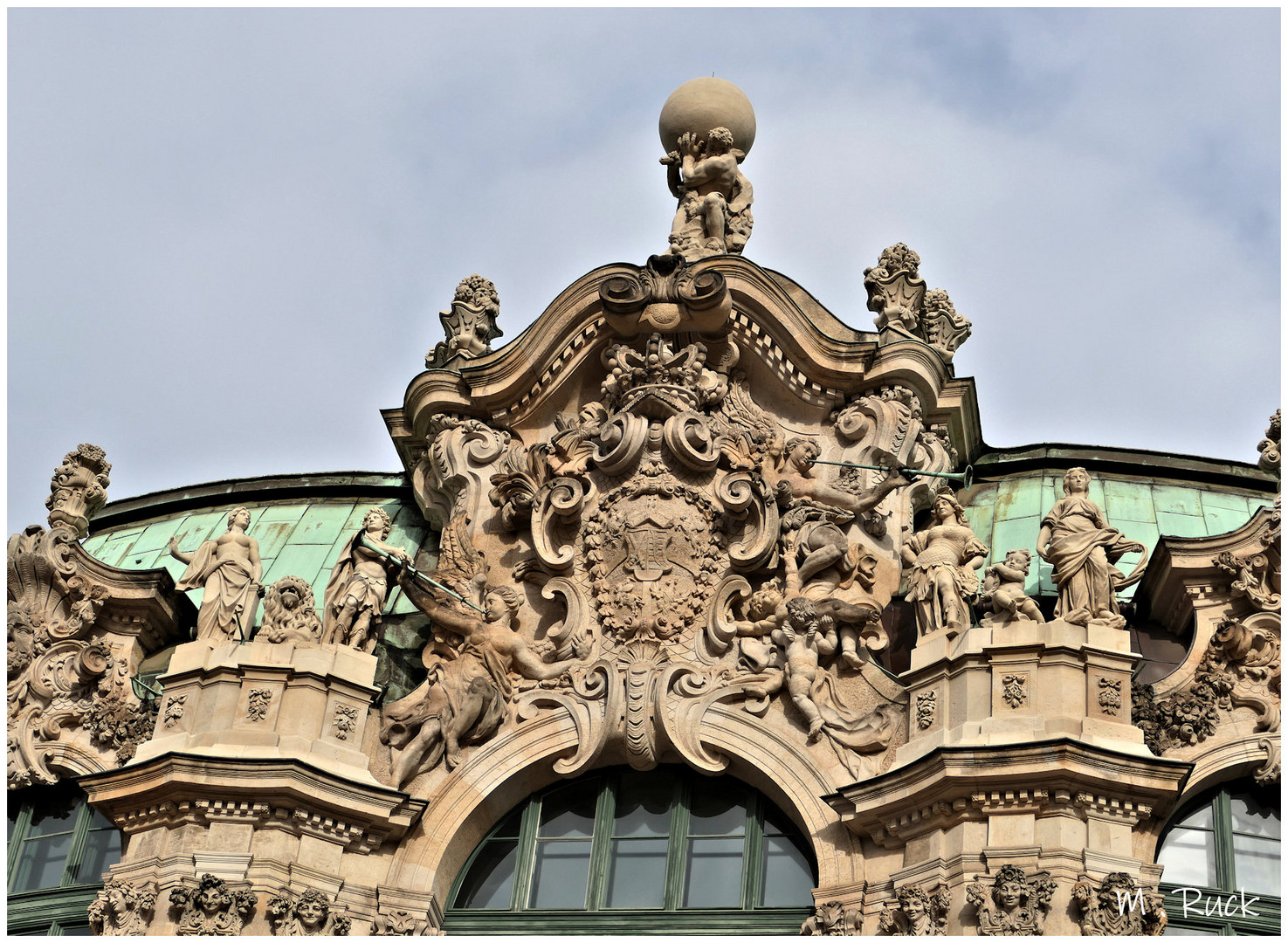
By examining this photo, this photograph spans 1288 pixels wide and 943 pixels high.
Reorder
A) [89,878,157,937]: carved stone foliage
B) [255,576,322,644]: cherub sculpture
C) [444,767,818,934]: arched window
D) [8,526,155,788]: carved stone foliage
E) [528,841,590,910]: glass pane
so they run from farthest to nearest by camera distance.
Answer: [8,526,155,788]: carved stone foliage < [255,576,322,644]: cherub sculpture < [528,841,590,910]: glass pane < [444,767,818,934]: arched window < [89,878,157,937]: carved stone foliage

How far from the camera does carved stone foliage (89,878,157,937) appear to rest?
58.8 ft

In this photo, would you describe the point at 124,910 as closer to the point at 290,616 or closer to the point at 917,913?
the point at 290,616

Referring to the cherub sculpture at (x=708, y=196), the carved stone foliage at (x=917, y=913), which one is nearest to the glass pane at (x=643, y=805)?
the carved stone foliage at (x=917, y=913)

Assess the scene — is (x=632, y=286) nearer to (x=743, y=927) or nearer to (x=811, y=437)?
(x=811, y=437)

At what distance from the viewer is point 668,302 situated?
20.9 m

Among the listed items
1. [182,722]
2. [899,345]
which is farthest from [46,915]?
[899,345]

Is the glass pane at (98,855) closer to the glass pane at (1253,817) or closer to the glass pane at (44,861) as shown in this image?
the glass pane at (44,861)

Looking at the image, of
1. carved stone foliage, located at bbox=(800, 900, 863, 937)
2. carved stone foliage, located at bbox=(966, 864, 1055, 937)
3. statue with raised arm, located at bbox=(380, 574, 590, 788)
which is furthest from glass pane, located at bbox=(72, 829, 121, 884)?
carved stone foliage, located at bbox=(966, 864, 1055, 937)

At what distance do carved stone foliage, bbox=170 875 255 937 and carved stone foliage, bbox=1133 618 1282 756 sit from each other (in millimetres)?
7660

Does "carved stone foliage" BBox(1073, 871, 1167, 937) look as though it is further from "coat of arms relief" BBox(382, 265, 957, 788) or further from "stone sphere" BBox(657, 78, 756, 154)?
"stone sphere" BBox(657, 78, 756, 154)

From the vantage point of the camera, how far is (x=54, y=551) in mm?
21234

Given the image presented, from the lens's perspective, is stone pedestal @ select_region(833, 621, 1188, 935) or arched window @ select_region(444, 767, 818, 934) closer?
stone pedestal @ select_region(833, 621, 1188, 935)

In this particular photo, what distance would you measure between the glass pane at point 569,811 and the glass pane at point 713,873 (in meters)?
1.00

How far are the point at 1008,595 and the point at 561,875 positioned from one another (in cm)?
459
